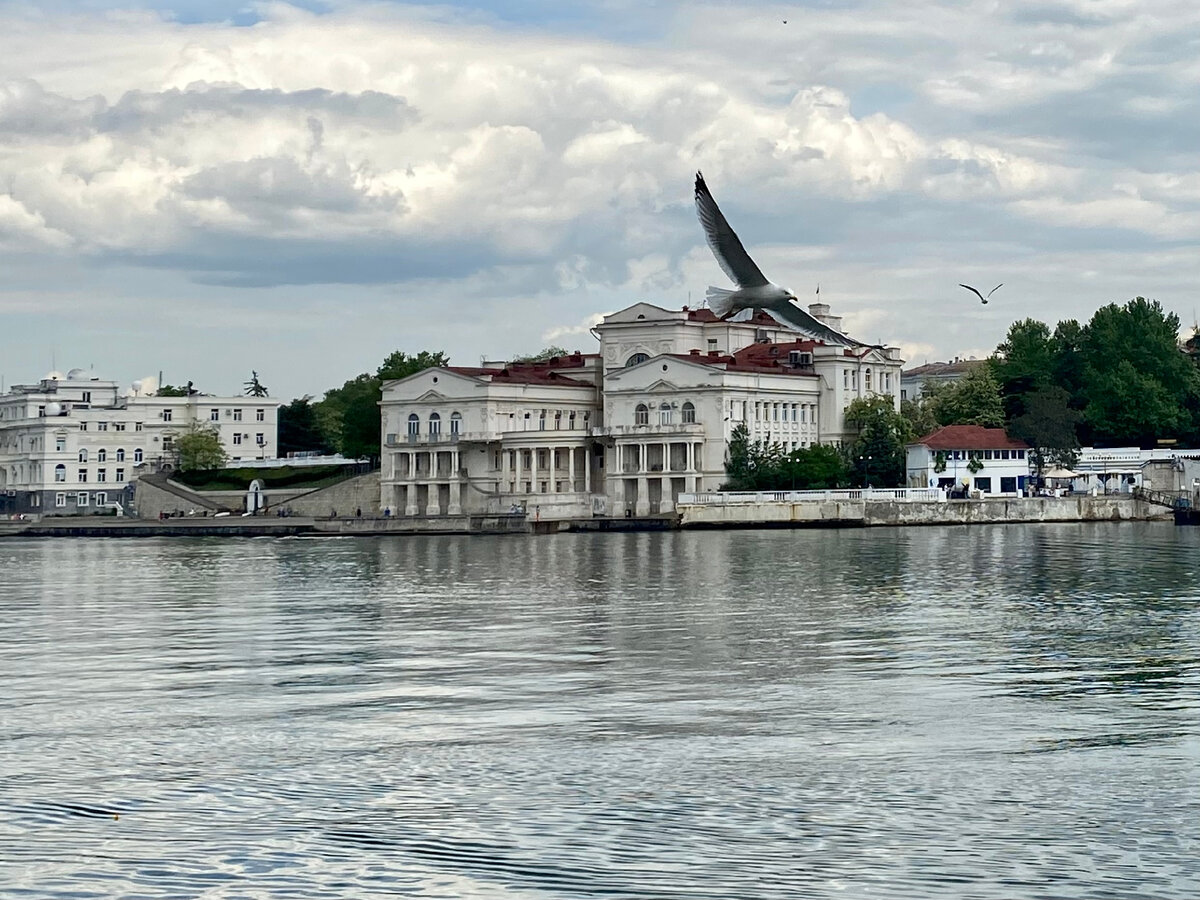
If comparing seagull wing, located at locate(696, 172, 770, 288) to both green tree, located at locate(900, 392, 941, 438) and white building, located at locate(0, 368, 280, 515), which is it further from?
white building, located at locate(0, 368, 280, 515)

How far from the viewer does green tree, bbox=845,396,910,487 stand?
10194 cm

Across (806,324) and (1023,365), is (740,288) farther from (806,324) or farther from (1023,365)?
(1023,365)

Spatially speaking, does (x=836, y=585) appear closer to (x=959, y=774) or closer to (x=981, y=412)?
(x=959, y=774)

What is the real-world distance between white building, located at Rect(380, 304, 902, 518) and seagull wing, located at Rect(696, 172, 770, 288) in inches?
2881

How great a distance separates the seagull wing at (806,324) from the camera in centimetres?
2533

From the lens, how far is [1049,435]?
102438 millimetres

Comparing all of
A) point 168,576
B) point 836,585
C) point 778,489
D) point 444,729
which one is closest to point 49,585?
point 168,576

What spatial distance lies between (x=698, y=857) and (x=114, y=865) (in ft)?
13.6

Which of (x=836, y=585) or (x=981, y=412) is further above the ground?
(x=981, y=412)

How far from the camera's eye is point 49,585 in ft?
167

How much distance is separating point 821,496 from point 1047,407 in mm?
17774

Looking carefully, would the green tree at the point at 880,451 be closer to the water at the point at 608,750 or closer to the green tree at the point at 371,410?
the green tree at the point at 371,410

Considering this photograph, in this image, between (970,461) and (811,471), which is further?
(970,461)

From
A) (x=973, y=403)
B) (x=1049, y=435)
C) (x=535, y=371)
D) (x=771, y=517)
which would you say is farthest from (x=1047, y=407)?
(x=535, y=371)
